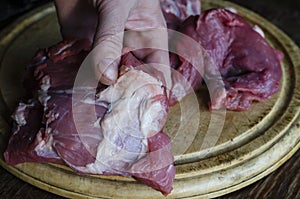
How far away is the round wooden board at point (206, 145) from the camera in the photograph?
5.80ft

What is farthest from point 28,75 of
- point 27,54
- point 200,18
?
point 200,18

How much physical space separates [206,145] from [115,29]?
57 centimetres

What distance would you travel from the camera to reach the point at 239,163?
1.86 m

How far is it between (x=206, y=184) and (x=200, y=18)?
30.5 inches

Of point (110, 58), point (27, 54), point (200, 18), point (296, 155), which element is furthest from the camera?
point (27, 54)

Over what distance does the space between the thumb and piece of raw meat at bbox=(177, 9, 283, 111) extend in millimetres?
485

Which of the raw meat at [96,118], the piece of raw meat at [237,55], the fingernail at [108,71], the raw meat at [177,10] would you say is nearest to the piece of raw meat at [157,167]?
the raw meat at [96,118]

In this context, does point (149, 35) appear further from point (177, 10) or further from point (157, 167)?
point (157, 167)

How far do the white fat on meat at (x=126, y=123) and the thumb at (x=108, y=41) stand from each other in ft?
0.19

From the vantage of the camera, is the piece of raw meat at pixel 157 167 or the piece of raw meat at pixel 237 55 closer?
the piece of raw meat at pixel 157 167

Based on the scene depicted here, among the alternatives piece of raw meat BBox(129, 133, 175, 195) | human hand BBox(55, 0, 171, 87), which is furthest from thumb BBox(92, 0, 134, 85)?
piece of raw meat BBox(129, 133, 175, 195)

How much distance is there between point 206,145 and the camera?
1.89 meters

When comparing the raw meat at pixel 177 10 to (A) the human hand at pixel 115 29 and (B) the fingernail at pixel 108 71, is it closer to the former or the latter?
(A) the human hand at pixel 115 29

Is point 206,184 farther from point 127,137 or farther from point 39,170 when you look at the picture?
point 39,170
